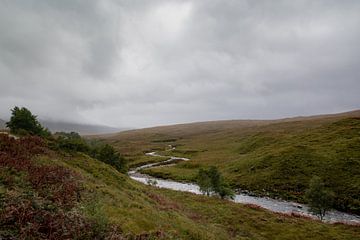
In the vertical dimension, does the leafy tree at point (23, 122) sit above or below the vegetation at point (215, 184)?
above

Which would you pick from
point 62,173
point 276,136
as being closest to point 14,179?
point 62,173

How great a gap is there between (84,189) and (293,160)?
73.9m

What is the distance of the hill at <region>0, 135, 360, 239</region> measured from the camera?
12.1 meters

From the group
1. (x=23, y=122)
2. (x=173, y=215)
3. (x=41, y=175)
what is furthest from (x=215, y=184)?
(x=41, y=175)

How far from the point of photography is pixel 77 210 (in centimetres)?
1488

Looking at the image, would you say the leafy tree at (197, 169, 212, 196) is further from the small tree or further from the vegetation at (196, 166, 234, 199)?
the small tree

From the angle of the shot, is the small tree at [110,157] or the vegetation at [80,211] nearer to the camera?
the vegetation at [80,211]

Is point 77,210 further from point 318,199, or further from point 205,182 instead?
point 205,182

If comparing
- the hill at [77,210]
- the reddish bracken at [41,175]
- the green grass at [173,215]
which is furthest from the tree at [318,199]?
the reddish bracken at [41,175]

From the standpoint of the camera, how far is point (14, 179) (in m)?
16.8

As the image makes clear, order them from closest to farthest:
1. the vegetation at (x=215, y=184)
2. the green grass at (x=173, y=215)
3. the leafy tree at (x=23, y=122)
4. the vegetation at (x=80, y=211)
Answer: the vegetation at (x=80, y=211) → the green grass at (x=173, y=215) → the leafy tree at (x=23, y=122) → the vegetation at (x=215, y=184)

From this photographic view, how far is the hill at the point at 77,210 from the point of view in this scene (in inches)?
477

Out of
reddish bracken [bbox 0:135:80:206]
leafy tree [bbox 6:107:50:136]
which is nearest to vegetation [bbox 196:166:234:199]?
leafy tree [bbox 6:107:50:136]

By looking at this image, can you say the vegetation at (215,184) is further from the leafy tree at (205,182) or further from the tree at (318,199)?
the tree at (318,199)
